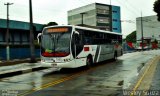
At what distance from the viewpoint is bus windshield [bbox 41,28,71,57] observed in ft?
60.9

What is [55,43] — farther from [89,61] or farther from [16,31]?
[16,31]

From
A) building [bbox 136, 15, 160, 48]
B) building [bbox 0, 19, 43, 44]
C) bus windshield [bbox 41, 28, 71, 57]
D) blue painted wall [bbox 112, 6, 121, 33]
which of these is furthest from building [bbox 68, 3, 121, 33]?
bus windshield [bbox 41, 28, 71, 57]

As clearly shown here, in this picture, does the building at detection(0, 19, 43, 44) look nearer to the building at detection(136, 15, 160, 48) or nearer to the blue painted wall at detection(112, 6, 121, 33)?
the blue painted wall at detection(112, 6, 121, 33)

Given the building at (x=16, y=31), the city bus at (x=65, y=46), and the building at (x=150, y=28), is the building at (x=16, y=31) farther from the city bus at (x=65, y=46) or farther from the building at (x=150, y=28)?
the building at (x=150, y=28)

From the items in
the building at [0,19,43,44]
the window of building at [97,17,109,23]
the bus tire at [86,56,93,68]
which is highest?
the window of building at [97,17,109,23]

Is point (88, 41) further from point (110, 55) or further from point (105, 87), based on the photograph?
point (105, 87)

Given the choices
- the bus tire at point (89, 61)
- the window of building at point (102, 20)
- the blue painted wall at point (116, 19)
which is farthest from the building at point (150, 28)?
the bus tire at point (89, 61)

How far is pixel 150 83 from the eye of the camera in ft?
42.1

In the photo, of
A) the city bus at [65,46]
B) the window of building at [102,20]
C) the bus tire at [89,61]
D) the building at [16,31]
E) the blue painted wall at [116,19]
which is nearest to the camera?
the city bus at [65,46]

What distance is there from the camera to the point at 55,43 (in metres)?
18.7

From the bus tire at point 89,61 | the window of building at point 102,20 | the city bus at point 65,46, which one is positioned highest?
the window of building at point 102,20

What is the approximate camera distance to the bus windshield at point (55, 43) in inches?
731

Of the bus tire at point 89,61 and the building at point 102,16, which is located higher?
the building at point 102,16

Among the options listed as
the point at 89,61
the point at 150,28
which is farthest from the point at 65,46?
the point at 150,28
